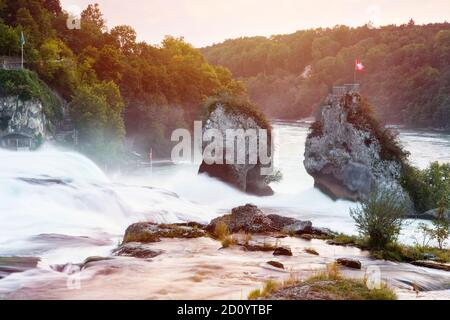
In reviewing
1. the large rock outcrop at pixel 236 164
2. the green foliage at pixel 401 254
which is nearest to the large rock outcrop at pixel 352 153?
the large rock outcrop at pixel 236 164

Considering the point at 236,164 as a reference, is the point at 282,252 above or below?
below

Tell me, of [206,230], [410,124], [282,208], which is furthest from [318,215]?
[410,124]

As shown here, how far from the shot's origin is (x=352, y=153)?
47.9 meters

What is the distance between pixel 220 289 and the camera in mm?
14477

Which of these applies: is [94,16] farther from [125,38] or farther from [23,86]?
[23,86]

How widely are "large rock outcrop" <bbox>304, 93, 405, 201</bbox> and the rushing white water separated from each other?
1.94 meters

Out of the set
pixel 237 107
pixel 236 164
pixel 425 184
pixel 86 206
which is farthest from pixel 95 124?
pixel 425 184

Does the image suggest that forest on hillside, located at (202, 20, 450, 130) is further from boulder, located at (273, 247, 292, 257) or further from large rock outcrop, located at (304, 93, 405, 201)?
boulder, located at (273, 247, 292, 257)

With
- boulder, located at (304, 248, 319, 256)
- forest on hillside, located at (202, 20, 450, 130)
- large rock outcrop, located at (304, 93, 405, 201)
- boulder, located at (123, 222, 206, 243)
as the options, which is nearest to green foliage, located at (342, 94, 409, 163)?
large rock outcrop, located at (304, 93, 405, 201)

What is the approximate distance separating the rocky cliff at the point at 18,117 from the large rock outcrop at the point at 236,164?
66.5ft

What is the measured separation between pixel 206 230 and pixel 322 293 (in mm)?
12369

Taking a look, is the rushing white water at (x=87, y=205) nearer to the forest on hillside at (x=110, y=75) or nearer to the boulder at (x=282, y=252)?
the boulder at (x=282, y=252)

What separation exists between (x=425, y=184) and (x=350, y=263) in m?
30.6

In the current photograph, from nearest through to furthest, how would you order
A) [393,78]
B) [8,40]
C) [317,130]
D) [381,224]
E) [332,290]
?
[332,290]
[381,224]
[317,130]
[8,40]
[393,78]
